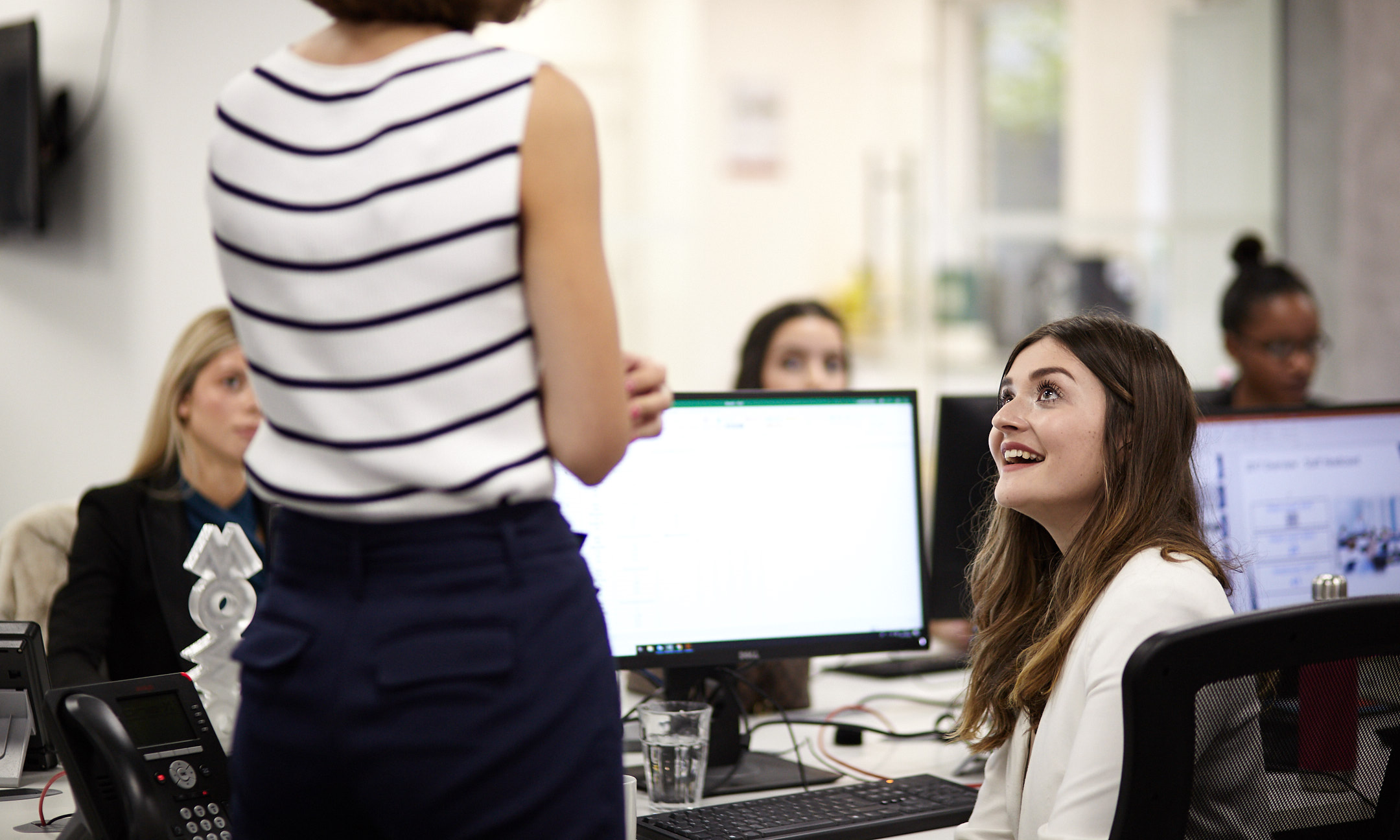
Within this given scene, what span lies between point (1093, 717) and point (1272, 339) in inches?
90.8

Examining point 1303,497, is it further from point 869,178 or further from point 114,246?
point 869,178

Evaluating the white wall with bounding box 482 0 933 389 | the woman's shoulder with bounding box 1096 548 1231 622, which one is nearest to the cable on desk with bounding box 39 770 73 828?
the woman's shoulder with bounding box 1096 548 1231 622

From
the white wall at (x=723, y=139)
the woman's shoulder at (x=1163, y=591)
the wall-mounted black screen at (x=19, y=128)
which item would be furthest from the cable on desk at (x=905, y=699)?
the white wall at (x=723, y=139)

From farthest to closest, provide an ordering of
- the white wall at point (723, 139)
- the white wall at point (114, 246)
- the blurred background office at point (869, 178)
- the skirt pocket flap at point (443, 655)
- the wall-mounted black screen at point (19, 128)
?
the white wall at point (723, 139), the wall-mounted black screen at point (19, 128), the blurred background office at point (869, 178), the white wall at point (114, 246), the skirt pocket flap at point (443, 655)

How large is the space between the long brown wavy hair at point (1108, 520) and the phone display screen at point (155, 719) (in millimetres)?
843

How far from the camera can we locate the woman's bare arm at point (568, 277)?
82 centimetres

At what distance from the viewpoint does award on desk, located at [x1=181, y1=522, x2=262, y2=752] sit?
148 cm

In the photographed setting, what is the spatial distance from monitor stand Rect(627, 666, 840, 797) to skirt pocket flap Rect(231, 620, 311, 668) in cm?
82

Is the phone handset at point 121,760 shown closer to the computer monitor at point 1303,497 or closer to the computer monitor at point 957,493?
the computer monitor at point 957,493

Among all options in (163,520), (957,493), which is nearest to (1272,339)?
(957,493)

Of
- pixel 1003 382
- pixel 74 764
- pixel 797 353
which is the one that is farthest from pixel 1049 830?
pixel 797 353

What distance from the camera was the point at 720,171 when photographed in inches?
241

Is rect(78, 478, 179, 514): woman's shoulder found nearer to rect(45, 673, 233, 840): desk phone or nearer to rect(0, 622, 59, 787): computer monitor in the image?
rect(0, 622, 59, 787): computer monitor

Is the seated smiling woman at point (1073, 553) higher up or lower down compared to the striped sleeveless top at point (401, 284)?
lower down
